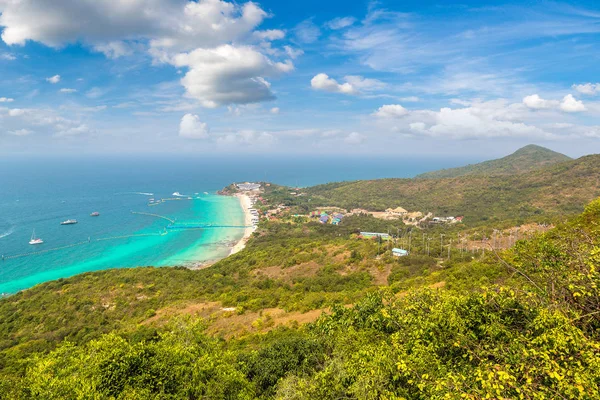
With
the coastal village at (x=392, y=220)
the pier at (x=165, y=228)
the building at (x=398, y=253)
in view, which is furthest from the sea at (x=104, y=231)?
the building at (x=398, y=253)

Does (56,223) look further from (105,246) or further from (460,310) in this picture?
(460,310)

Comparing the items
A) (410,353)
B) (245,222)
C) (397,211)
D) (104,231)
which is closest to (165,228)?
(104,231)

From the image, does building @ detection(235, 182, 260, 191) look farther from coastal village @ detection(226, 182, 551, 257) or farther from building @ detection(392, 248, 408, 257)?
building @ detection(392, 248, 408, 257)

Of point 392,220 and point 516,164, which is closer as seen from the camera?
point 392,220

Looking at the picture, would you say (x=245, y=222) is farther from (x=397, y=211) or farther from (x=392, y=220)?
(x=397, y=211)

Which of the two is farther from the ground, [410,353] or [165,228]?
[410,353]

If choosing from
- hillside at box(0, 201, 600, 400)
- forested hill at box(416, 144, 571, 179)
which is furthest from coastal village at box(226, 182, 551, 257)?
forested hill at box(416, 144, 571, 179)
